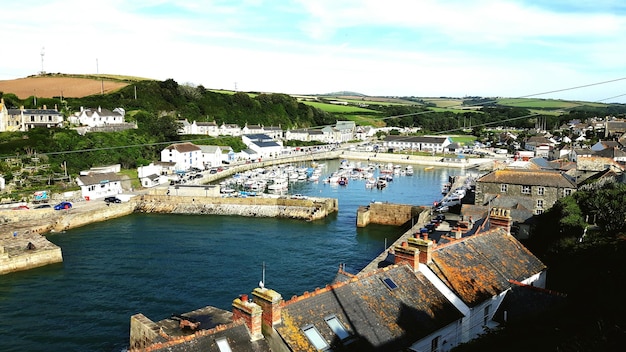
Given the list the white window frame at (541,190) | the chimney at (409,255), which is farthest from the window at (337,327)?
the white window frame at (541,190)

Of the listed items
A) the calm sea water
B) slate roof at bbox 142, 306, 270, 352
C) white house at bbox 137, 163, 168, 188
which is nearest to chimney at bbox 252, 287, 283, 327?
slate roof at bbox 142, 306, 270, 352

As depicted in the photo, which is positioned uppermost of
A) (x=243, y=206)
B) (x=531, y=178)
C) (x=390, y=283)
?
(x=531, y=178)

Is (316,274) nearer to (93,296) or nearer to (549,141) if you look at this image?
(93,296)

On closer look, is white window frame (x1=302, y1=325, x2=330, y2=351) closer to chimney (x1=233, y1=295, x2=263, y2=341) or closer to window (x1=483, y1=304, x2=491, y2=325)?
chimney (x1=233, y1=295, x2=263, y2=341)

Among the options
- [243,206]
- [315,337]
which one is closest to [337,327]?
[315,337]

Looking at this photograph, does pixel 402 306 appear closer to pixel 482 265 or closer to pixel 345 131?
pixel 482 265
